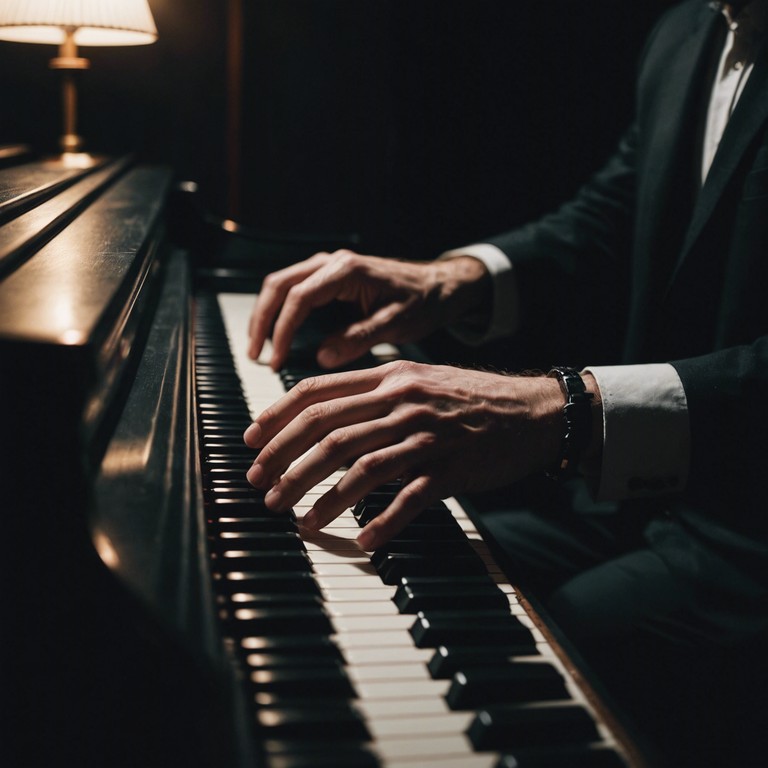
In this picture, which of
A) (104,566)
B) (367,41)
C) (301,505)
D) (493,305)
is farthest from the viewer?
(367,41)

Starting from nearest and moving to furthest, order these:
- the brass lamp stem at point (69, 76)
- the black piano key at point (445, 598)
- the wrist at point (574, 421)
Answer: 1. the black piano key at point (445, 598)
2. the wrist at point (574, 421)
3. the brass lamp stem at point (69, 76)

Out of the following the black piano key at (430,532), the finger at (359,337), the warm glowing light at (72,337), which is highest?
the warm glowing light at (72,337)

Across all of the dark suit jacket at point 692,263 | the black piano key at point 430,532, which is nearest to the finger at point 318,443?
the black piano key at point 430,532

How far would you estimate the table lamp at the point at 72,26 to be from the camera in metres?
1.74

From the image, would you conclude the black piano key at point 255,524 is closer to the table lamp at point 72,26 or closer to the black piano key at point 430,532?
the black piano key at point 430,532

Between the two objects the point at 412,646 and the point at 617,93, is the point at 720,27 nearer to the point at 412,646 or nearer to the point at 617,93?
the point at 617,93

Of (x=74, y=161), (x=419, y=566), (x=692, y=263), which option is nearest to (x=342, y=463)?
(x=419, y=566)

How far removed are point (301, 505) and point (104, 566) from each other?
0.37 m

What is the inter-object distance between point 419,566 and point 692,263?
2.77 ft

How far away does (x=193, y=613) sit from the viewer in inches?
20.4

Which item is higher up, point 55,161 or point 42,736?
point 55,161

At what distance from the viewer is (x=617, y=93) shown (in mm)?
2225

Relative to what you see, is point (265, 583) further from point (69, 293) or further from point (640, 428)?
point (640, 428)

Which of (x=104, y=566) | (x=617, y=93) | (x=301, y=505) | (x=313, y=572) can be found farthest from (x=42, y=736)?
(x=617, y=93)
